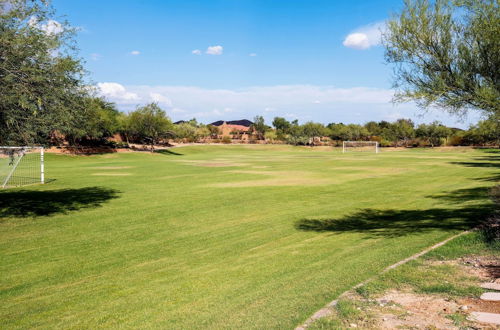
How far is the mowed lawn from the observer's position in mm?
8031

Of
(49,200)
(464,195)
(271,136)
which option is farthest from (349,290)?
(271,136)

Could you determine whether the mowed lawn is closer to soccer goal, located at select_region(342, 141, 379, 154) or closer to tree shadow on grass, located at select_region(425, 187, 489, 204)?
tree shadow on grass, located at select_region(425, 187, 489, 204)

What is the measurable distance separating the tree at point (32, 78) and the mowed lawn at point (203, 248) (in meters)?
4.29

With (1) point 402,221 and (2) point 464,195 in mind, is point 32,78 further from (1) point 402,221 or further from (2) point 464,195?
(2) point 464,195

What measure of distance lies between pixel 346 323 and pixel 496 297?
3.13 metres

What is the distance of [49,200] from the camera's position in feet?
75.9

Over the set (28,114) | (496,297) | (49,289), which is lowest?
(49,289)

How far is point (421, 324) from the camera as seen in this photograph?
6531 mm

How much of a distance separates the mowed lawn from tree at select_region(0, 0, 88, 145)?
4290mm

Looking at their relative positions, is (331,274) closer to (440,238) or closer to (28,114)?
(440,238)

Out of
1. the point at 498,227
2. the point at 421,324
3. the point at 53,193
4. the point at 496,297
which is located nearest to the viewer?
the point at 421,324

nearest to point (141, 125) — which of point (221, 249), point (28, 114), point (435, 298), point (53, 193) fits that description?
point (53, 193)

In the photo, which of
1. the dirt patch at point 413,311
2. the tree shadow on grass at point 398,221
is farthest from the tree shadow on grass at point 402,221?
the dirt patch at point 413,311

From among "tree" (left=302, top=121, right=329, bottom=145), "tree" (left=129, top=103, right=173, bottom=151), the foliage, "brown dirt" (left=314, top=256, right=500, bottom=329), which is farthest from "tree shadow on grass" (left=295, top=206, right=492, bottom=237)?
the foliage
